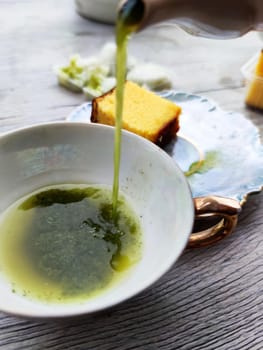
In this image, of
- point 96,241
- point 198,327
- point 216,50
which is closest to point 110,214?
point 96,241

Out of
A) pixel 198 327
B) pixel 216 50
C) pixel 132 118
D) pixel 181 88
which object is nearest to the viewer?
pixel 198 327

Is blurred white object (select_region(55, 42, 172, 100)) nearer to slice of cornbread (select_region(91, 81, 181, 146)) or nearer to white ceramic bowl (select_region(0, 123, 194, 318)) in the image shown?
slice of cornbread (select_region(91, 81, 181, 146))

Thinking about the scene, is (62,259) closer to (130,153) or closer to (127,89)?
(130,153)

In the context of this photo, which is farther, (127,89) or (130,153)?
(127,89)

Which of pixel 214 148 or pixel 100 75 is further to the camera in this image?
pixel 100 75

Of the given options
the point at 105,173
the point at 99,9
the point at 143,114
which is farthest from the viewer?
the point at 99,9

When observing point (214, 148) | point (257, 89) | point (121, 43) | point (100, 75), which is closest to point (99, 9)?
point (100, 75)

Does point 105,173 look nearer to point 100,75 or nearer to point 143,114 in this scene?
point 143,114
